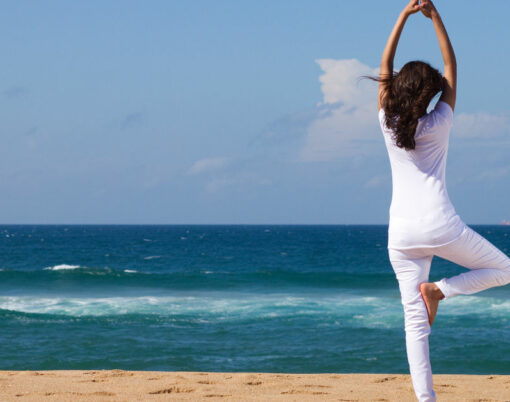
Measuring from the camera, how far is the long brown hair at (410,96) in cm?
331

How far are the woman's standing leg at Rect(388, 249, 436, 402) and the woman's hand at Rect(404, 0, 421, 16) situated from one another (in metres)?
1.33

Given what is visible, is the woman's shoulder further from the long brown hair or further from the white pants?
the white pants

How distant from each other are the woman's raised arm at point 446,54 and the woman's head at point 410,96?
8 cm

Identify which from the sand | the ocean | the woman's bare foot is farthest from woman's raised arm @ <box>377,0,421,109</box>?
the ocean

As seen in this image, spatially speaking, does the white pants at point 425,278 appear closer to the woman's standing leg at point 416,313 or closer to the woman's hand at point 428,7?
the woman's standing leg at point 416,313

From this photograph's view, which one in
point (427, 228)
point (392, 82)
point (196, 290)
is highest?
point (392, 82)

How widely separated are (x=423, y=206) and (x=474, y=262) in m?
0.43

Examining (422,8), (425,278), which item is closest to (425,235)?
(425,278)

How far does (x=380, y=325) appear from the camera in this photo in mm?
13758

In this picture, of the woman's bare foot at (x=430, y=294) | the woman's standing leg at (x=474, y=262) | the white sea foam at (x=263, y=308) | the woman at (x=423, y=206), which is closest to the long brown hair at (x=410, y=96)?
the woman at (x=423, y=206)

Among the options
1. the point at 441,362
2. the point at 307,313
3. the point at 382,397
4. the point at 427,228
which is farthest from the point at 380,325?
the point at 427,228

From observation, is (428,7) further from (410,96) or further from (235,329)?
(235,329)

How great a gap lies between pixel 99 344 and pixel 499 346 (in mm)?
7047

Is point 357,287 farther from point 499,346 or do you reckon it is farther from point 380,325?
point 499,346
